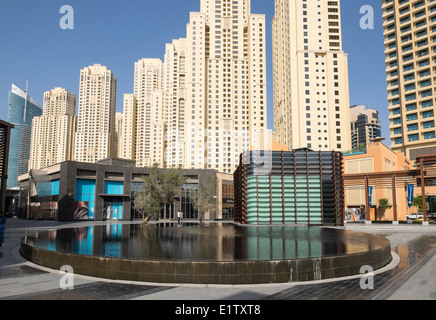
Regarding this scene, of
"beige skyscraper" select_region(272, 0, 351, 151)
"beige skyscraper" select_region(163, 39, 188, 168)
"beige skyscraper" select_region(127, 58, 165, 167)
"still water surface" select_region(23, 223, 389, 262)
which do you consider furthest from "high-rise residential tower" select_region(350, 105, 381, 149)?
"still water surface" select_region(23, 223, 389, 262)

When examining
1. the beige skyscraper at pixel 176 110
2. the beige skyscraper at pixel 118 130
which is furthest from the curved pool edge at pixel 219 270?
the beige skyscraper at pixel 118 130

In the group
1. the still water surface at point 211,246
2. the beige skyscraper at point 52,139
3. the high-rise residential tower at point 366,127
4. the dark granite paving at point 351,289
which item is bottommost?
the dark granite paving at point 351,289

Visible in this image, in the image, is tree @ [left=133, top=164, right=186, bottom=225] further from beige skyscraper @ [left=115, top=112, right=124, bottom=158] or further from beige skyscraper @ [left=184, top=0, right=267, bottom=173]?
beige skyscraper @ [left=115, top=112, right=124, bottom=158]

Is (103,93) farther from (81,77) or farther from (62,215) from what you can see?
(62,215)

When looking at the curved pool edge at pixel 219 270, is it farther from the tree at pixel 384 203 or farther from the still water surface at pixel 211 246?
the tree at pixel 384 203

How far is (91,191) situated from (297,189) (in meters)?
34.4

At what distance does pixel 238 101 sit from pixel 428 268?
4523 inches

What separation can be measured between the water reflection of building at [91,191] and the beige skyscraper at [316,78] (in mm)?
36652

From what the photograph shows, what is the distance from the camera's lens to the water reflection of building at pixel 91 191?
47.8m

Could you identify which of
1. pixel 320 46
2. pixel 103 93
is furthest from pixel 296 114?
pixel 103 93

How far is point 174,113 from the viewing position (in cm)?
12700

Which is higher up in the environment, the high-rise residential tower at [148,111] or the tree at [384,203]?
the high-rise residential tower at [148,111]

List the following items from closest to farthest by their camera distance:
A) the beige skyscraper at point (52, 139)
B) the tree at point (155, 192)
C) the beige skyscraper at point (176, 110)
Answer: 1. the tree at point (155, 192)
2. the beige skyscraper at point (176, 110)
3. the beige skyscraper at point (52, 139)

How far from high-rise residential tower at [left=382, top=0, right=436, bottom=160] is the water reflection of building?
5283 cm
